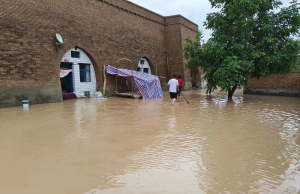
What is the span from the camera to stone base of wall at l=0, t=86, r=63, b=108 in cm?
1032

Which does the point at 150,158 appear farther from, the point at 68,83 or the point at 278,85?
the point at 278,85

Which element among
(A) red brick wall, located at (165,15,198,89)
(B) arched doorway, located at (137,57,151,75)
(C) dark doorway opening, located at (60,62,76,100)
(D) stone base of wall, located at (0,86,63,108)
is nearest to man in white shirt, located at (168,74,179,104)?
(D) stone base of wall, located at (0,86,63,108)

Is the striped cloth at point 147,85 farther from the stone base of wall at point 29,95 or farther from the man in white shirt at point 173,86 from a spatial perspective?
the stone base of wall at point 29,95

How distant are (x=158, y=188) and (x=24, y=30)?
11.1m

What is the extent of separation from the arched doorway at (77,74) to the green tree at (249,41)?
7.22 meters

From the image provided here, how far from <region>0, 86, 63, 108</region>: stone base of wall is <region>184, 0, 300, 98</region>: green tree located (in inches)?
315

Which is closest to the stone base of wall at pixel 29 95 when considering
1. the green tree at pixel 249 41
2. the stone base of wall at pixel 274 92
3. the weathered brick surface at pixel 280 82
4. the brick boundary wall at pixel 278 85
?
the green tree at pixel 249 41

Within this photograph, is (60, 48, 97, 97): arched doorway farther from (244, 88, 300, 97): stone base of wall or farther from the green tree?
(244, 88, 300, 97): stone base of wall

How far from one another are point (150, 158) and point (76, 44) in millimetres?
11464

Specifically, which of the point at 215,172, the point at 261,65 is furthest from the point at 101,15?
the point at 215,172

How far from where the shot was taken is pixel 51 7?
40.6ft

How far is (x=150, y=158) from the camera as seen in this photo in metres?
3.80

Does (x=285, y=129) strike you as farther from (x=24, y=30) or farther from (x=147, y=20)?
(x=147, y=20)

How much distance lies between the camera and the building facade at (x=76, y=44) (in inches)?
421
